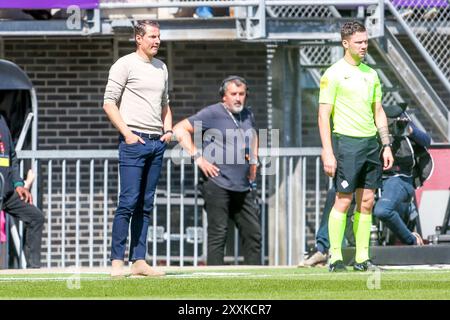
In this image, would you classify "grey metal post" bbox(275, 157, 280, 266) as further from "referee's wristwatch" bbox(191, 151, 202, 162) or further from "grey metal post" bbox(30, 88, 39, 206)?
"grey metal post" bbox(30, 88, 39, 206)

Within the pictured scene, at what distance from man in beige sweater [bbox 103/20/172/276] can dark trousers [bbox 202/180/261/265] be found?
2.90m

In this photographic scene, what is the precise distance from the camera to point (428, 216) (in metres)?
15.0

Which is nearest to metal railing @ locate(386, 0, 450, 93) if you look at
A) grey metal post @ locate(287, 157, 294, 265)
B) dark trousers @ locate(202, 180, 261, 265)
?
grey metal post @ locate(287, 157, 294, 265)

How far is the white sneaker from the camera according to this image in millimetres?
13547

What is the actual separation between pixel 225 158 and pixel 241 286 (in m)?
4.06

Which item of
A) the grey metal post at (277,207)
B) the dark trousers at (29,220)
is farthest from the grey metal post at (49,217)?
the grey metal post at (277,207)

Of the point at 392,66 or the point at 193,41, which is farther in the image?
the point at 193,41

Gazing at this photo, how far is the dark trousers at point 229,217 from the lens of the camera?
1448 cm

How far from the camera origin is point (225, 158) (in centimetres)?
1455

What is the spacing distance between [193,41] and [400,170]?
12.5 feet

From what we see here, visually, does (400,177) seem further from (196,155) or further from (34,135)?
(34,135)
